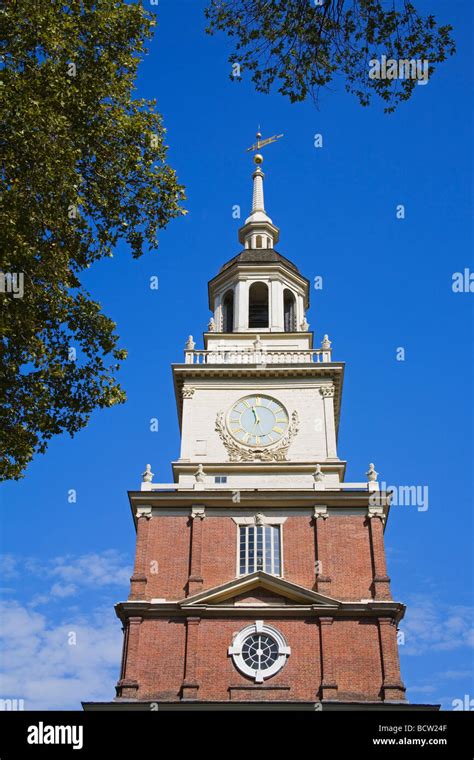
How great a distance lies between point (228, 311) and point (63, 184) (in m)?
25.6

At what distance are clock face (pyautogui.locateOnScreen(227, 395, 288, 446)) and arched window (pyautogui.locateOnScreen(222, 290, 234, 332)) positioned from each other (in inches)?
272

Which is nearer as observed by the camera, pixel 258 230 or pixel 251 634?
pixel 251 634

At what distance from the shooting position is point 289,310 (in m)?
42.7

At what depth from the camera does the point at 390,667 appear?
89.6 ft

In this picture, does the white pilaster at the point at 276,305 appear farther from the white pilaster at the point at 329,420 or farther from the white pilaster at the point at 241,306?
the white pilaster at the point at 329,420

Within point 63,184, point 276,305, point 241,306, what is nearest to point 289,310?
point 276,305

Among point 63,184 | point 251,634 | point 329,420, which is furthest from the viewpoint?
point 329,420

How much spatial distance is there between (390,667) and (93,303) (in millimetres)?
16107

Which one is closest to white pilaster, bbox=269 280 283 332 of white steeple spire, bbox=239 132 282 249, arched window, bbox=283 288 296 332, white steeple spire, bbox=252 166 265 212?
arched window, bbox=283 288 296 332

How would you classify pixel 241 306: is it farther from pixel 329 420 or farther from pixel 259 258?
pixel 329 420

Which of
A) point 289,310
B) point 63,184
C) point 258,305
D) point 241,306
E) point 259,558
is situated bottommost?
point 259,558

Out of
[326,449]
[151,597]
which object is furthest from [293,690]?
[326,449]

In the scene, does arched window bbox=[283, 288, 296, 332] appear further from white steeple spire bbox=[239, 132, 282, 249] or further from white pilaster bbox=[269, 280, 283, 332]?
white steeple spire bbox=[239, 132, 282, 249]
